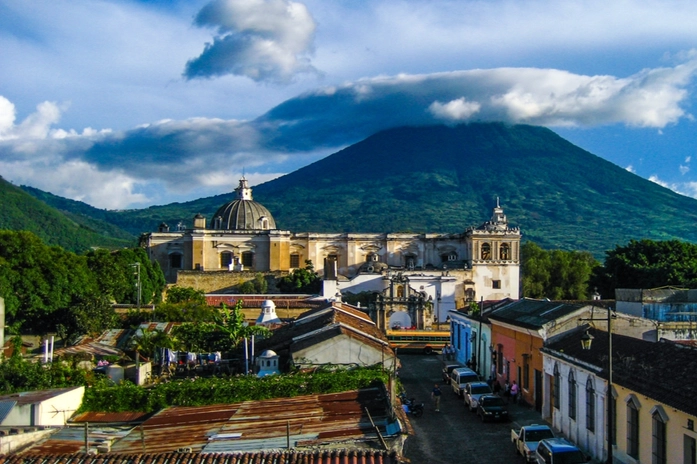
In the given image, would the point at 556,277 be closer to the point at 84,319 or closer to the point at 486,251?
the point at 486,251

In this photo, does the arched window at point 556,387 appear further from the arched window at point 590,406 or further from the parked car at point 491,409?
the arched window at point 590,406

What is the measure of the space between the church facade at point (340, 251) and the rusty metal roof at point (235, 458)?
2099 inches

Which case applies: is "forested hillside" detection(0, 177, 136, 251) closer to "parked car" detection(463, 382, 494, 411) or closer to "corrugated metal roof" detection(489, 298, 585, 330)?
"corrugated metal roof" detection(489, 298, 585, 330)

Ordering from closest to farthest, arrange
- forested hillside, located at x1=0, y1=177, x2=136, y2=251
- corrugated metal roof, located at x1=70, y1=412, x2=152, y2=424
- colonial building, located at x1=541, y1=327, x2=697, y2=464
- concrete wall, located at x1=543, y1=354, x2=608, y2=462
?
1. colonial building, located at x1=541, y1=327, x2=697, y2=464
2. corrugated metal roof, located at x1=70, y1=412, x2=152, y2=424
3. concrete wall, located at x1=543, y1=354, x2=608, y2=462
4. forested hillside, located at x1=0, y1=177, x2=136, y2=251

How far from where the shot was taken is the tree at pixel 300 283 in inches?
2537

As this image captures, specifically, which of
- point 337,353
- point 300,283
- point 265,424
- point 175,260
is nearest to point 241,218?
point 175,260

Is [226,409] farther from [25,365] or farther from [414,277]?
[414,277]

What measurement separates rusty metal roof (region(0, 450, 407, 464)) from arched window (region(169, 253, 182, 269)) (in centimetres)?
6264

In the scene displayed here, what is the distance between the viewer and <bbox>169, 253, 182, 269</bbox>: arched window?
240ft

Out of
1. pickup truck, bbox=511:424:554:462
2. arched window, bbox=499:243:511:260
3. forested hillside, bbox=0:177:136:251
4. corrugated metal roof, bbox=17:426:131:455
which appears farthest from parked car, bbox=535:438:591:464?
forested hillside, bbox=0:177:136:251

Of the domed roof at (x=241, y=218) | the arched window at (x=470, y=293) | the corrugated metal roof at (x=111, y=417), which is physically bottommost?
the arched window at (x=470, y=293)

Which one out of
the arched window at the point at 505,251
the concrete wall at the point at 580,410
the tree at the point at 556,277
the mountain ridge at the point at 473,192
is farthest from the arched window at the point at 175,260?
the mountain ridge at the point at 473,192

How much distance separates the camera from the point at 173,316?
36.2m

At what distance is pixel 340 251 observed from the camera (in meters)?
76.6
